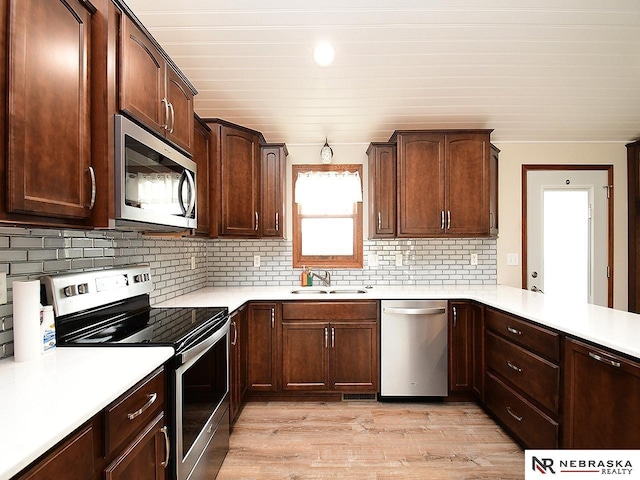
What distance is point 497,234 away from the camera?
3.54m

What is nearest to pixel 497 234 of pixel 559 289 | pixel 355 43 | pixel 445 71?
pixel 559 289

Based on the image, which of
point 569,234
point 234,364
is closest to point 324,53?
point 234,364

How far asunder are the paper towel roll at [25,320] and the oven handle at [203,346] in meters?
0.51

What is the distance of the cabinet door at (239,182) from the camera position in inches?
119

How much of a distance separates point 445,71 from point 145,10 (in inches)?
74.8

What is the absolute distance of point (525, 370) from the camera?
223cm

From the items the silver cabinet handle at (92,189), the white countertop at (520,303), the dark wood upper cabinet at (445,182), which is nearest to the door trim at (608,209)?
the white countertop at (520,303)

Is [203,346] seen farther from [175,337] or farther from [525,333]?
[525,333]

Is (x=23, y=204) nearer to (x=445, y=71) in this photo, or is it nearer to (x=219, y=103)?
(x=219, y=103)

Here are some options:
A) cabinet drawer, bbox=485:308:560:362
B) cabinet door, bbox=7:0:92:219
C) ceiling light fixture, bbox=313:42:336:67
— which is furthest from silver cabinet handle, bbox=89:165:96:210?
cabinet drawer, bbox=485:308:560:362

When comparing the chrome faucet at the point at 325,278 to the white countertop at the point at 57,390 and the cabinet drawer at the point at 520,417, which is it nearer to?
the cabinet drawer at the point at 520,417

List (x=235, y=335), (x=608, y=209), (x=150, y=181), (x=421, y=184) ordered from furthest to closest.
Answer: (x=608, y=209)
(x=421, y=184)
(x=235, y=335)
(x=150, y=181)

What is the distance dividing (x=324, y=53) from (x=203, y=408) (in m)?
2.14

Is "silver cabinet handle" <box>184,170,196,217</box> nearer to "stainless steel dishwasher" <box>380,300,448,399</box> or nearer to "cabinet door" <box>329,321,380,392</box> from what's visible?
"cabinet door" <box>329,321,380,392</box>
